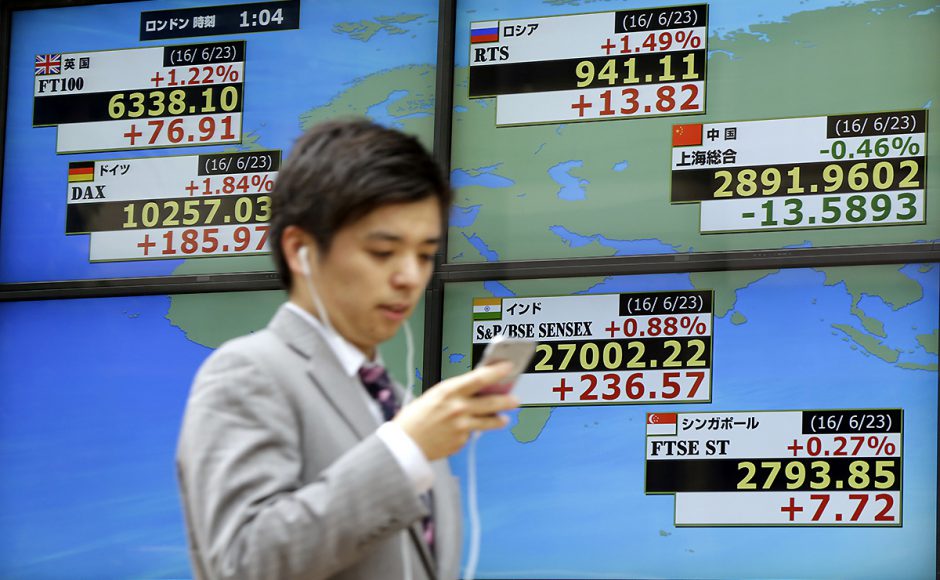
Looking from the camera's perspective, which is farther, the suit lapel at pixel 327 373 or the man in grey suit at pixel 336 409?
the suit lapel at pixel 327 373

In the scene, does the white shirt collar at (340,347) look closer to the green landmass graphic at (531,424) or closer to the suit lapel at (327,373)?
the suit lapel at (327,373)

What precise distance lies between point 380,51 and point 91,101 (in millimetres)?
1181

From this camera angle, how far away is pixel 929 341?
14.8ft

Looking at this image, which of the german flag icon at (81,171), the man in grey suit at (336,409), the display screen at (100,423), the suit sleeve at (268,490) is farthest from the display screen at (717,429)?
the suit sleeve at (268,490)

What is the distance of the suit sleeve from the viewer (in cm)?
156

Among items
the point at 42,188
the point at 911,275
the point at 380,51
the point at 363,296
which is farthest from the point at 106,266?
the point at 363,296

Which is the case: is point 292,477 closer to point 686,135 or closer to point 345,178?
point 345,178

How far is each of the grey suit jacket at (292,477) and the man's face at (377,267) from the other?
→ 6cm

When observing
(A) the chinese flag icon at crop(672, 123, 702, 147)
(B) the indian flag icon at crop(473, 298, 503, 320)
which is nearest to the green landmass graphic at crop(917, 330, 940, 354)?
(A) the chinese flag icon at crop(672, 123, 702, 147)

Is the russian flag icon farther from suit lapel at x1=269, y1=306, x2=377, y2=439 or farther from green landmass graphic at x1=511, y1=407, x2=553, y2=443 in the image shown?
suit lapel at x1=269, y1=306, x2=377, y2=439

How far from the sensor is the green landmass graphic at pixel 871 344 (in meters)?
4.54

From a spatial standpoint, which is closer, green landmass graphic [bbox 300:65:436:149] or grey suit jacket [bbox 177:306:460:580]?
grey suit jacket [bbox 177:306:460:580]

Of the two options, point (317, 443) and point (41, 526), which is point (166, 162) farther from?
point (317, 443)

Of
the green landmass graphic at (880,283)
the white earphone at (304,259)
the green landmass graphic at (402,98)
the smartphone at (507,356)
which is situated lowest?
the smartphone at (507,356)
